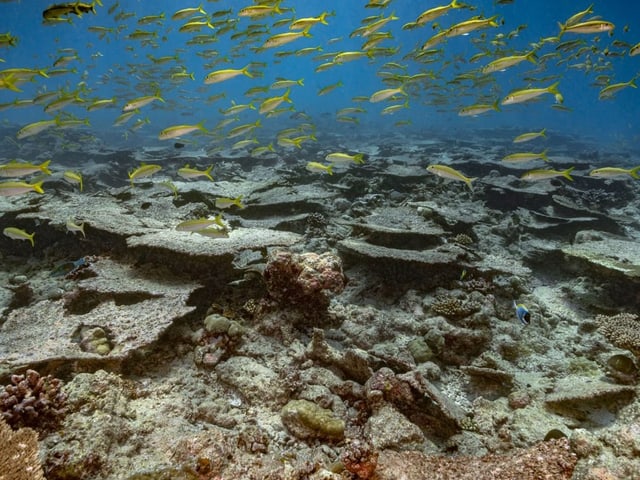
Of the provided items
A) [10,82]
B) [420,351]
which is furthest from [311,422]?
[10,82]

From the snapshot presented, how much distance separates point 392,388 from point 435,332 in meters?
1.31

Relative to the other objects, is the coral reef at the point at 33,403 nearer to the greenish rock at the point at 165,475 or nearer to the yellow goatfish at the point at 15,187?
the greenish rock at the point at 165,475

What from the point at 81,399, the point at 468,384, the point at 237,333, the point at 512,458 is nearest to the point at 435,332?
the point at 468,384

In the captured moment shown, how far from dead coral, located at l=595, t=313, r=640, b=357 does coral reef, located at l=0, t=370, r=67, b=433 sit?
20.1 feet

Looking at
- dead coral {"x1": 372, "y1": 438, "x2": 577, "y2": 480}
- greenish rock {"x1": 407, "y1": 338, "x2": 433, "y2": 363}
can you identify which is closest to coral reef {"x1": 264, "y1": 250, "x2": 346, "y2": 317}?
greenish rock {"x1": 407, "y1": 338, "x2": 433, "y2": 363}

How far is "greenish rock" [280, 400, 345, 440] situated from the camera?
3.07 metres

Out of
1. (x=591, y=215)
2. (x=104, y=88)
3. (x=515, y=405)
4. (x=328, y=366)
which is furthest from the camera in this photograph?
(x=104, y=88)

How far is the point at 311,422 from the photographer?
3.11 m

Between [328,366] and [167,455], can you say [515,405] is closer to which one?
[328,366]

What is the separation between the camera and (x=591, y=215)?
29.2ft

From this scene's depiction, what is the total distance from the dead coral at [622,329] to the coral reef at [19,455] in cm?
603

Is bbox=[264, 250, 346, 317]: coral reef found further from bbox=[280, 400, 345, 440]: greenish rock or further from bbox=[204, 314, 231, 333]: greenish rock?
bbox=[280, 400, 345, 440]: greenish rock

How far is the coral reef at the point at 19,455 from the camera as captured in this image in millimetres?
2186

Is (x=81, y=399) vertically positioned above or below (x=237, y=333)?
above
